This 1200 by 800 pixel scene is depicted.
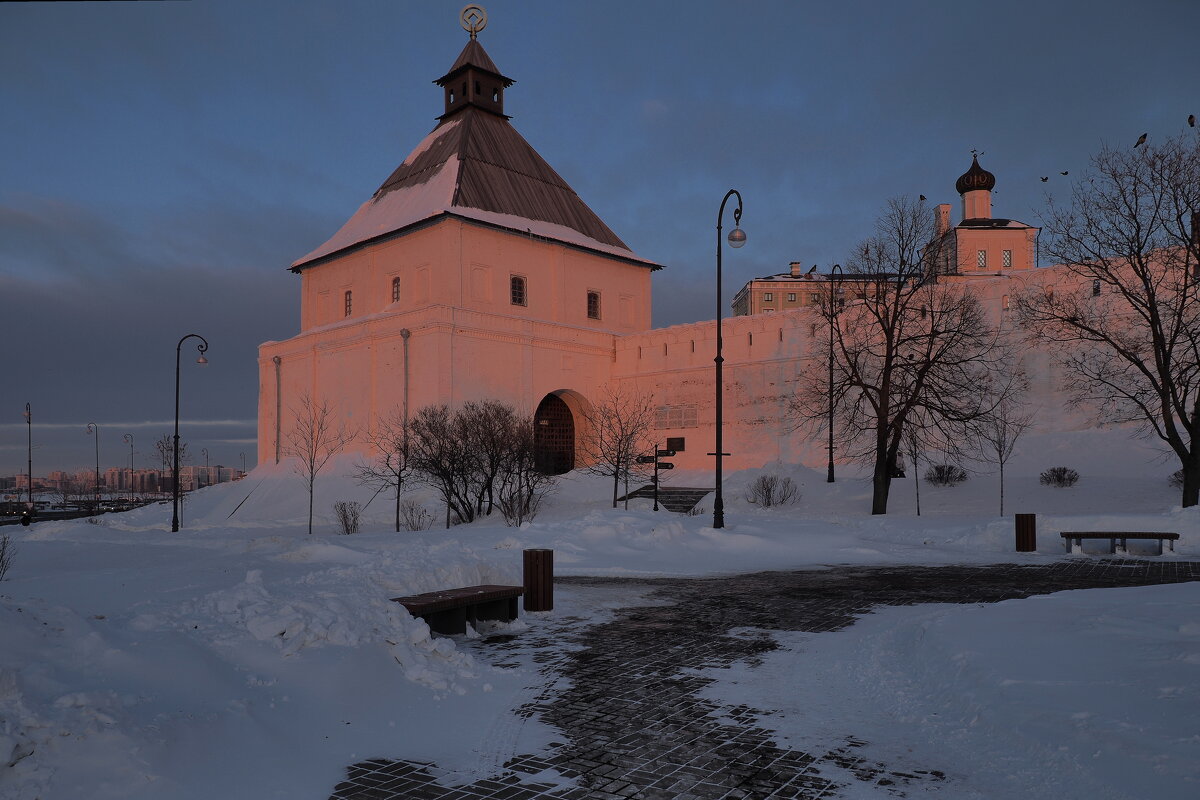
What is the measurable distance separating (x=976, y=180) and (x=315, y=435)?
183 feet

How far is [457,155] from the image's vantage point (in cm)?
4228

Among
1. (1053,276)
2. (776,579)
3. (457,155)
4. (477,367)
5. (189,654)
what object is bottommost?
(776,579)

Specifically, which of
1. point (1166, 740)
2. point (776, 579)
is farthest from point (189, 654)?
point (776, 579)

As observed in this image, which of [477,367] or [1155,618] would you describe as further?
[477,367]

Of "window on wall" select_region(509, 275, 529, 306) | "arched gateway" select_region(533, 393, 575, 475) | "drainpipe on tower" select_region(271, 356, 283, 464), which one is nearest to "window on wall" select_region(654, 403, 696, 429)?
"arched gateway" select_region(533, 393, 575, 475)

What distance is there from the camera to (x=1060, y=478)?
2652 centimetres

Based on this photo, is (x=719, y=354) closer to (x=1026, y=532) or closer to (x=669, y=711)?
(x=1026, y=532)

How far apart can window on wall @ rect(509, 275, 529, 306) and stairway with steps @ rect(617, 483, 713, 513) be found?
1215cm

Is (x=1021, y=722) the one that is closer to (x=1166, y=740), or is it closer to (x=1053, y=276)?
(x=1166, y=740)

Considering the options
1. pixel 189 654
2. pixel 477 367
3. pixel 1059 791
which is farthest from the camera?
pixel 477 367

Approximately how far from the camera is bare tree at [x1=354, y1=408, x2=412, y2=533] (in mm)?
33906

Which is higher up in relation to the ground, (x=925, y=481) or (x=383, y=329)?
(x=383, y=329)

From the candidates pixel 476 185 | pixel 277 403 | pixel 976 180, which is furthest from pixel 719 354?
pixel 976 180

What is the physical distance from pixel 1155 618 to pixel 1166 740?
3.32 meters
